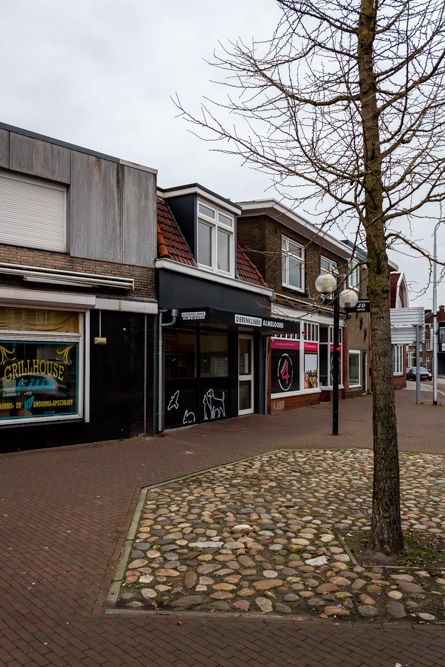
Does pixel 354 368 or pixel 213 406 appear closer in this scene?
pixel 213 406

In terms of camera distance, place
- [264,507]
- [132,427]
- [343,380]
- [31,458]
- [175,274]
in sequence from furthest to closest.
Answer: [343,380]
[175,274]
[132,427]
[31,458]
[264,507]

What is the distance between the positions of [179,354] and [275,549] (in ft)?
26.3

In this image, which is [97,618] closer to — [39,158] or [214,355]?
[39,158]

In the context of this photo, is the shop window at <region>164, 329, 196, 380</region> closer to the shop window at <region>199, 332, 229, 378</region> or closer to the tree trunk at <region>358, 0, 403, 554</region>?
the shop window at <region>199, 332, 229, 378</region>

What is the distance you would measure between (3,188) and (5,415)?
398cm

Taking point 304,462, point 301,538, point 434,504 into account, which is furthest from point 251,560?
point 304,462

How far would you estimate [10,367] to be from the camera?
371 inches

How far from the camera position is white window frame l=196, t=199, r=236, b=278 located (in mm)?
13492

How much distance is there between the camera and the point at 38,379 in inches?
387

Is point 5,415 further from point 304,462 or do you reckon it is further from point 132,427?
point 304,462

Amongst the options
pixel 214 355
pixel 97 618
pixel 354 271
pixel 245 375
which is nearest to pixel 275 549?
pixel 97 618

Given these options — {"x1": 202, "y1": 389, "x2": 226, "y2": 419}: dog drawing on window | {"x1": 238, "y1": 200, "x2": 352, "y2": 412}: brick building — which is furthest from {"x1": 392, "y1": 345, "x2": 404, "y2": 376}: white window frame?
{"x1": 202, "y1": 389, "x2": 226, "y2": 419}: dog drawing on window

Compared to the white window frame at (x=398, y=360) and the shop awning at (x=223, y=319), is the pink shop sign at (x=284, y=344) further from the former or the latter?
the white window frame at (x=398, y=360)

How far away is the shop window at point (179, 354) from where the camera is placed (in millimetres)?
12344
